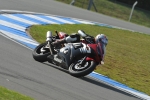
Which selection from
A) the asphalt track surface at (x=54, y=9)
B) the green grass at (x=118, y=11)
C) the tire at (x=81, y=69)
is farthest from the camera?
the green grass at (x=118, y=11)

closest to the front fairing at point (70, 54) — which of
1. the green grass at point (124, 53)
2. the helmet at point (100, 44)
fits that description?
the helmet at point (100, 44)

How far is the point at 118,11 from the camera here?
35875mm

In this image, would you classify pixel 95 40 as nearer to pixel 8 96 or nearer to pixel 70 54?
pixel 70 54

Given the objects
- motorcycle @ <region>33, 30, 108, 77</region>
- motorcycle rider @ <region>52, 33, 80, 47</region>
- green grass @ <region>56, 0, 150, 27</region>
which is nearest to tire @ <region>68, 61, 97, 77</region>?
motorcycle @ <region>33, 30, 108, 77</region>

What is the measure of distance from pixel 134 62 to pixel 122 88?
5.56 metres

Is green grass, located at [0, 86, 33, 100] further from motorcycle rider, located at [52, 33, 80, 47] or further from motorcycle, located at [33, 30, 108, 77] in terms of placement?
motorcycle rider, located at [52, 33, 80, 47]

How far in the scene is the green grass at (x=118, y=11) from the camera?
112 ft

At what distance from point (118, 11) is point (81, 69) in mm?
24795

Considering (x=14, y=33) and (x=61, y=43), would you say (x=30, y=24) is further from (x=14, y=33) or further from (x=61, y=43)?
(x=61, y=43)

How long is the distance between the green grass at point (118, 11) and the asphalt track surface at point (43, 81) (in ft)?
70.2

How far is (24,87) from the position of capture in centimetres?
888

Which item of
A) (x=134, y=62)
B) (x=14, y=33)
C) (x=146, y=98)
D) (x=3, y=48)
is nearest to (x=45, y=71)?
(x=3, y=48)

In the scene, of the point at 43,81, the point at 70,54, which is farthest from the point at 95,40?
the point at 43,81

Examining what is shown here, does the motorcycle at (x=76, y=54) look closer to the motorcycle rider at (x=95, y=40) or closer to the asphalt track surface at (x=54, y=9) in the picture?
the motorcycle rider at (x=95, y=40)
